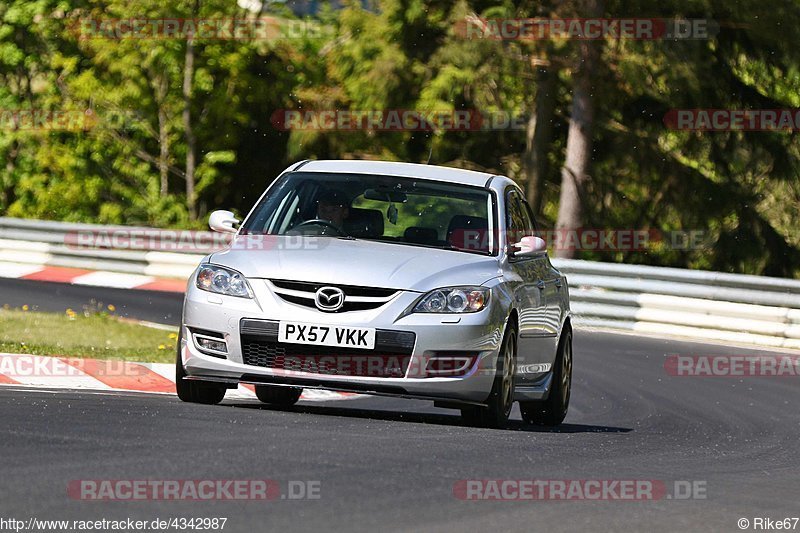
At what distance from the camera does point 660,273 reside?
2172 centimetres

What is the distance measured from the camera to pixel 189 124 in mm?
33406

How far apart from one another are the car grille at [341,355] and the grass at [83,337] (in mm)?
3863

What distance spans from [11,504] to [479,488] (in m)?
2.05

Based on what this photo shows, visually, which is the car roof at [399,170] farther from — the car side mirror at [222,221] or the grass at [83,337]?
the grass at [83,337]

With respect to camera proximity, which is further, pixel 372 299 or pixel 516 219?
pixel 516 219

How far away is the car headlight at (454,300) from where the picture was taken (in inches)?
367

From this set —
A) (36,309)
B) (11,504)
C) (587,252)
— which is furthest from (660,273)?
(11,504)

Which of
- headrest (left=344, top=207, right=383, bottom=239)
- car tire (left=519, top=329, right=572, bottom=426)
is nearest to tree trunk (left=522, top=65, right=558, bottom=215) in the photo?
car tire (left=519, top=329, right=572, bottom=426)

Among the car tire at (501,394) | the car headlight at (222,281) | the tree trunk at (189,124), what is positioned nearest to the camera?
the car headlight at (222,281)

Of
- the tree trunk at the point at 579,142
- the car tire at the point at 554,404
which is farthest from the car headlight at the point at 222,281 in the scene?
the tree trunk at the point at 579,142

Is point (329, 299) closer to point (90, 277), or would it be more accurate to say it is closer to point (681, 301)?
point (681, 301)

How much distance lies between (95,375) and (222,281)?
270 centimetres

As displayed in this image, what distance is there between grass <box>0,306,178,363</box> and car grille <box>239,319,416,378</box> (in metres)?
3.86

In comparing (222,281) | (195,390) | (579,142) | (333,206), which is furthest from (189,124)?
(222,281)
